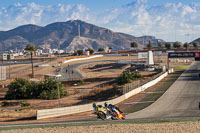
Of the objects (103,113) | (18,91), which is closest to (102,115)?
(103,113)

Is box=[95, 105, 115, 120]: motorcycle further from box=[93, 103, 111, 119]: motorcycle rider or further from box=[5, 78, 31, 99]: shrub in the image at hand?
box=[5, 78, 31, 99]: shrub

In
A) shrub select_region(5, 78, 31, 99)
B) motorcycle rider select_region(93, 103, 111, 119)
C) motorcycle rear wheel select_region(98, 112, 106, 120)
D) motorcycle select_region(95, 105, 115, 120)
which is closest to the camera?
motorcycle rider select_region(93, 103, 111, 119)

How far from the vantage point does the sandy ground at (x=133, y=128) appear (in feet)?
48.8

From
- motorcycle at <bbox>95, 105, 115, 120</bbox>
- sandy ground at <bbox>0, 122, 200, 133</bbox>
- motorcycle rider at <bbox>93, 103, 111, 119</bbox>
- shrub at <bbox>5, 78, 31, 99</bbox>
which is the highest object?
motorcycle rider at <bbox>93, 103, 111, 119</bbox>

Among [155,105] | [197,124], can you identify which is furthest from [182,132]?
[155,105]

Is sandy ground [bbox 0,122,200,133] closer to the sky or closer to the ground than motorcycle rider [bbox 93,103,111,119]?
closer to the ground

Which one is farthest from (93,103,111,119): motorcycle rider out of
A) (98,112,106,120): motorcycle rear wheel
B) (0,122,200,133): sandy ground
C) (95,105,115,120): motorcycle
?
(0,122,200,133): sandy ground

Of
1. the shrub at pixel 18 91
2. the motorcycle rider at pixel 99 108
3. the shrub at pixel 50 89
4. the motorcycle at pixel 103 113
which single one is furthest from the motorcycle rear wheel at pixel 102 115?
the shrub at pixel 18 91

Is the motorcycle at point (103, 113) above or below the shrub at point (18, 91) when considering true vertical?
above

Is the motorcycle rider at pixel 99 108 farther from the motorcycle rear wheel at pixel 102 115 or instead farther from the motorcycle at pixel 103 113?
the motorcycle rear wheel at pixel 102 115

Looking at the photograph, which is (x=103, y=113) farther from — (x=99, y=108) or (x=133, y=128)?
(x=133, y=128)

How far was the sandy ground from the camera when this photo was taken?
1486 centimetres

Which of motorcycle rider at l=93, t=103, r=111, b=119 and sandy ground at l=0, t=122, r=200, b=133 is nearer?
sandy ground at l=0, t=122, r=200, b=133

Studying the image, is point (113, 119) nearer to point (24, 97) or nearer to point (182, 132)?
point (182, 132)
